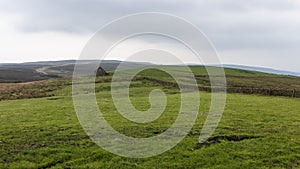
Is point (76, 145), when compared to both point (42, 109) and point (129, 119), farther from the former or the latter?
point (42, 109)

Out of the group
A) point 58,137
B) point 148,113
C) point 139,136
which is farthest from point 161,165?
point 148,113

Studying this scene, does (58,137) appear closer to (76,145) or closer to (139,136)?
(76,145)

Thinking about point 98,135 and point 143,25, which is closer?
point 98,135

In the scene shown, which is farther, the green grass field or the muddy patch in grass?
the muddy patch in grass

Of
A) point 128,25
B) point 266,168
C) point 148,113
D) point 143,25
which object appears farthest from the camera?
point 148,113

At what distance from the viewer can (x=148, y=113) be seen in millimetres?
28516

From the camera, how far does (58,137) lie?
63.0 ft

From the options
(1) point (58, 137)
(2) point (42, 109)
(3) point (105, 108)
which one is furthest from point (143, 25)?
(2) point (42, 109)

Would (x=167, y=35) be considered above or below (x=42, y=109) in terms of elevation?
above

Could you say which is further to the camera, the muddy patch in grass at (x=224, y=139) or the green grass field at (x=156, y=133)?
the muddy patch in grass at (x=224, y=139)

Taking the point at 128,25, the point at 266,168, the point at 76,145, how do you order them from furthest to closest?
the point at 128,25
the point at 76,145
the point at 266,168

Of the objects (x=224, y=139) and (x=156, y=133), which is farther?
(x=156, y=133)

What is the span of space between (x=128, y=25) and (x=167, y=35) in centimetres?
337

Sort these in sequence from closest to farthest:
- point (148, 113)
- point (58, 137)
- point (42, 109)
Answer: point (58, 137)
point (148, 113)
point (42, 109)
